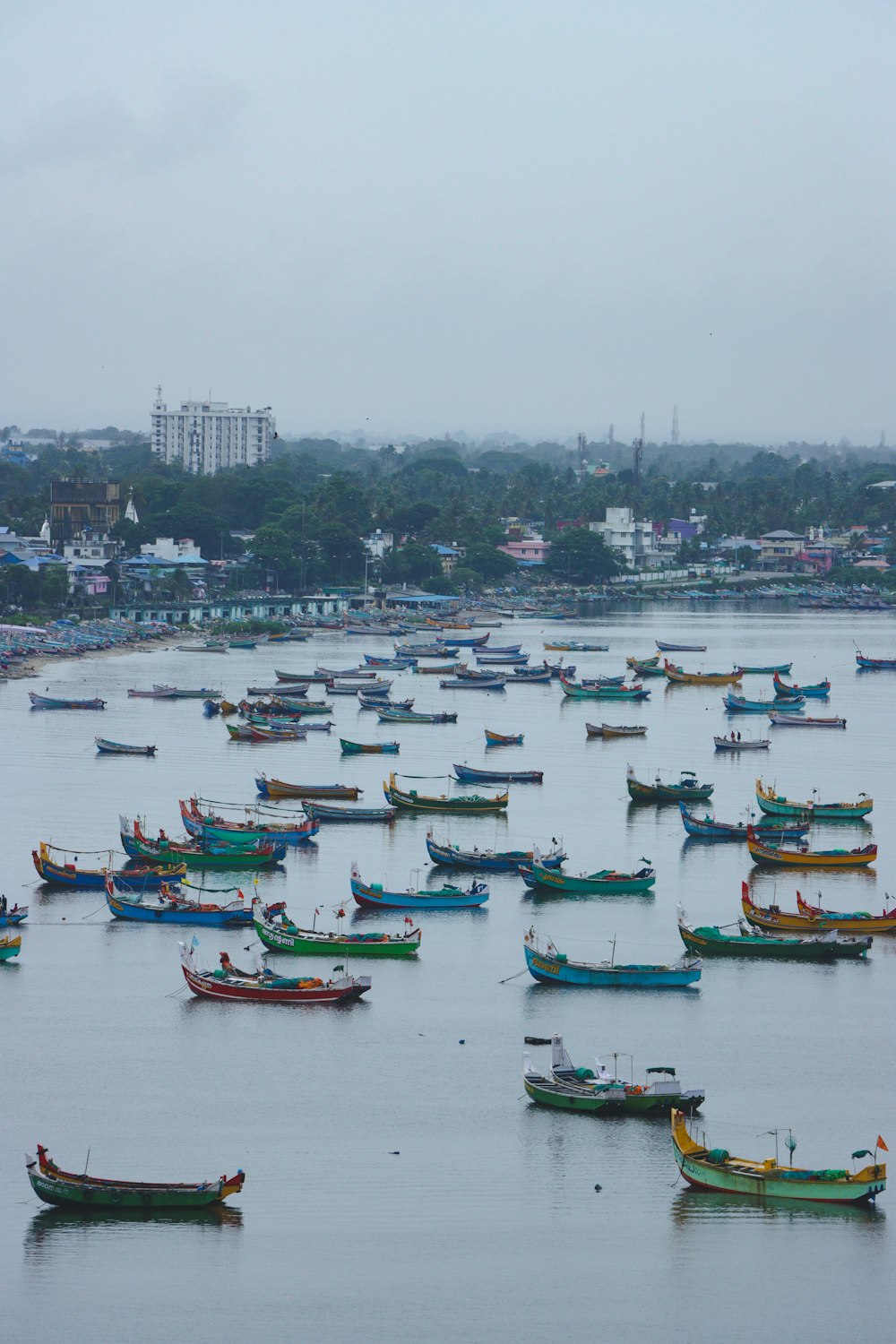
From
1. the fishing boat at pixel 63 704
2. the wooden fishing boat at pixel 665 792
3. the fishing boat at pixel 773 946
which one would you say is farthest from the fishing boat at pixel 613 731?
the fishing boat at pixel 773 946

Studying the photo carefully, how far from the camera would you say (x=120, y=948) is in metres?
20.6

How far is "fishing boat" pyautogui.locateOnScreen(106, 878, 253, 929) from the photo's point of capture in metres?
21.5

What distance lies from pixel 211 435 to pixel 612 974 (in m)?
102

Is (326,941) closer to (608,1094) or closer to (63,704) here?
(608,1094)

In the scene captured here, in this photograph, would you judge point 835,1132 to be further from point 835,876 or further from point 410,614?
point 410,614

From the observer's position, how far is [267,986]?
18.5 metres

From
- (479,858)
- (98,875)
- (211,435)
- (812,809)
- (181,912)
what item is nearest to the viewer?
(181,912)

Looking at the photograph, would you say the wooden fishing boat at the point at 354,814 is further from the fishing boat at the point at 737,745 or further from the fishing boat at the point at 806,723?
the fishing boat at the point at 806,723

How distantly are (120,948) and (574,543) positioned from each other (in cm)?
6115

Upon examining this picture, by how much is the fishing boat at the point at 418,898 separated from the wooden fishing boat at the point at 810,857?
4713 mm

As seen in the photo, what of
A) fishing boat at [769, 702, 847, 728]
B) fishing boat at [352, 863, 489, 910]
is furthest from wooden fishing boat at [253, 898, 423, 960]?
fishing boat at [769, 702, 847, 728]

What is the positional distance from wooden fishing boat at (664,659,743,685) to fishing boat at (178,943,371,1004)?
3300cm

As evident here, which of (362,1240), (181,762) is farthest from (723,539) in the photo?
(362,1240)

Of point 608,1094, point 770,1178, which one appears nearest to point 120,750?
point 608,1094
